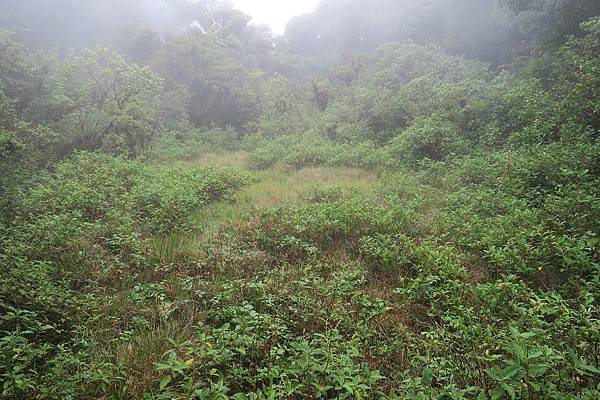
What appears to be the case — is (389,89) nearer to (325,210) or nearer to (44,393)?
(325,210)

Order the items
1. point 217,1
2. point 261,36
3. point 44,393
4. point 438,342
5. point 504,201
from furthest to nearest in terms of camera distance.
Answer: point 217,1 → point 261,36 → point 504,201 → point 438,342 → point 44,393

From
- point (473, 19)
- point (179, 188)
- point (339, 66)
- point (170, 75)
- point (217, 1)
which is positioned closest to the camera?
point (179, 188)

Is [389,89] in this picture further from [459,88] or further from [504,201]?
[504,201]

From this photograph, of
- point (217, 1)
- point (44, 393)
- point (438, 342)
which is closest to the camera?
point (44, 393)

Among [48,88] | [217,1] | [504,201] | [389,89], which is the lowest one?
[504,201]

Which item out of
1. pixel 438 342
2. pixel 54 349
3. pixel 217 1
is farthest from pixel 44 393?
pixel 217 1

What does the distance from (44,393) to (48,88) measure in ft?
49.5

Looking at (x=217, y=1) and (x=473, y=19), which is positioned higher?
(x=217, y=1)

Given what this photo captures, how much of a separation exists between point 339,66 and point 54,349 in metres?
28.5

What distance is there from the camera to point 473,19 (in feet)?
81.2

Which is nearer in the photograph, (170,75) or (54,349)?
(54,349)

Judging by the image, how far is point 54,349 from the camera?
133 inches

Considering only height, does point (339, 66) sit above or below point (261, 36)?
below

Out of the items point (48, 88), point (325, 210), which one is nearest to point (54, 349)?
point (325, 210)
